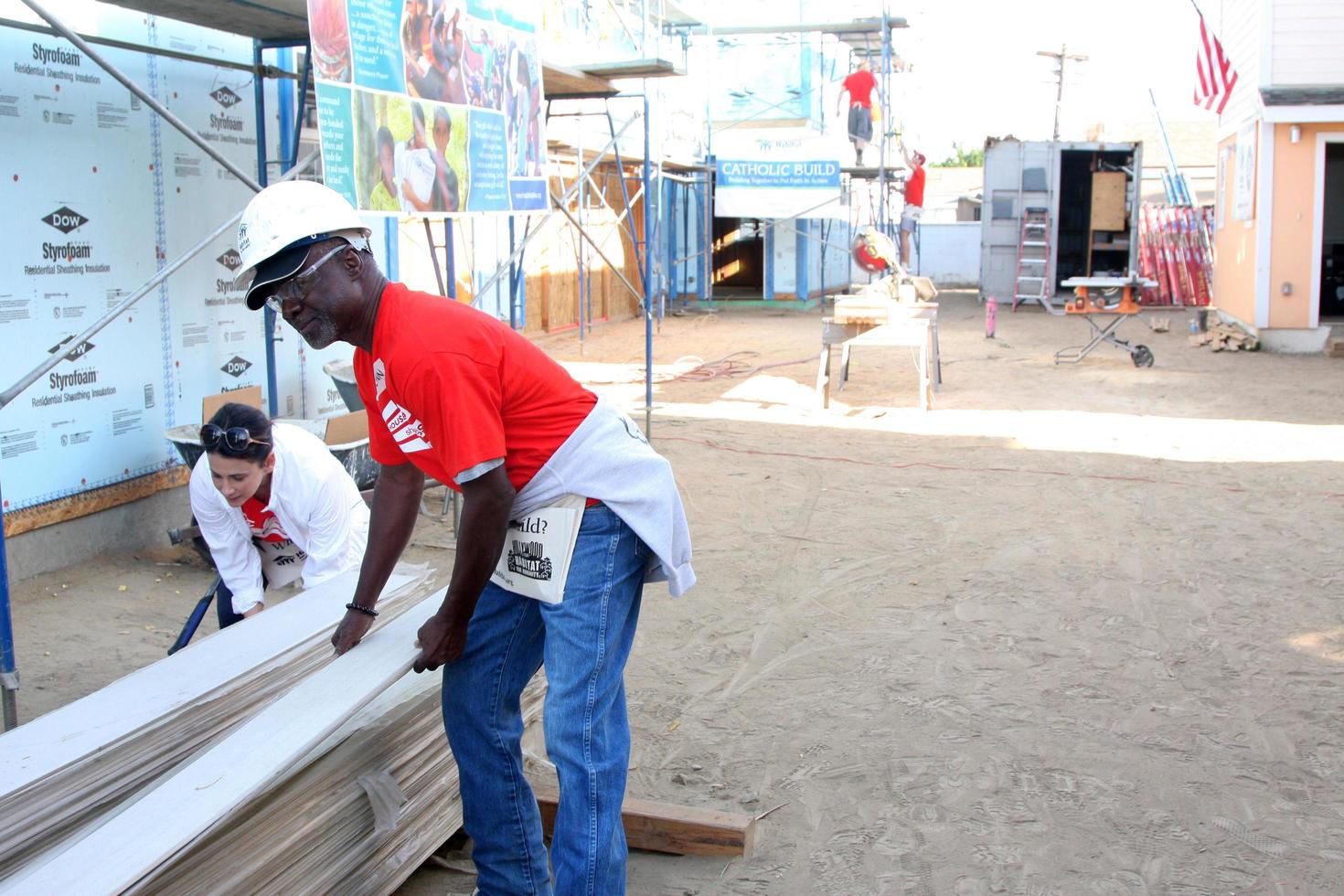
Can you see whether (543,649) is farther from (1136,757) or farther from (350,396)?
(350,396)

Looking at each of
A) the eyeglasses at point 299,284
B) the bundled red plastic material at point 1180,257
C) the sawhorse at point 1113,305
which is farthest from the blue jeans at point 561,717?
the bundled red plastic material at point 1180,257

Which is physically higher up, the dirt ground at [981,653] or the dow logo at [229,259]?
the dow logo at [229,259]

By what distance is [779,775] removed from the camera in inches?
157

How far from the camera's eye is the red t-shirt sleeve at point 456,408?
2.34m

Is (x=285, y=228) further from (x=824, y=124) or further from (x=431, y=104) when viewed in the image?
(x=824, y=124)

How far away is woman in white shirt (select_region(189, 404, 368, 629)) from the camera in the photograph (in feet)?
12.5

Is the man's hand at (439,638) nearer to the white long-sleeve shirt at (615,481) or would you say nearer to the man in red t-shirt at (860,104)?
the white long-sleeve shirt at (615,481)

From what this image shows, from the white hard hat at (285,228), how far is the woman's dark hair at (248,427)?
1.42 m

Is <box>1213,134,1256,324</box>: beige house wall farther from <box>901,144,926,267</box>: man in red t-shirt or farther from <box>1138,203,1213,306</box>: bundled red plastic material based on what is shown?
<box>901,144,926,267</box>: man in red t-shirt

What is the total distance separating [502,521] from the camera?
8.07 ft

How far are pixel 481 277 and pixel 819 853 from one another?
12.1 meters

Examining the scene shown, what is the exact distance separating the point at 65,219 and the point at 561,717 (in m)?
5.13

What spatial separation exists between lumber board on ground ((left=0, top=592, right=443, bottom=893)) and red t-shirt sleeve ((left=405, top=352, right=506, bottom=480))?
1.96 ft

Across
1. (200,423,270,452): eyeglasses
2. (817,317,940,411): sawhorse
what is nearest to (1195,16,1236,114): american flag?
(817,317,940,411): sawhorse
